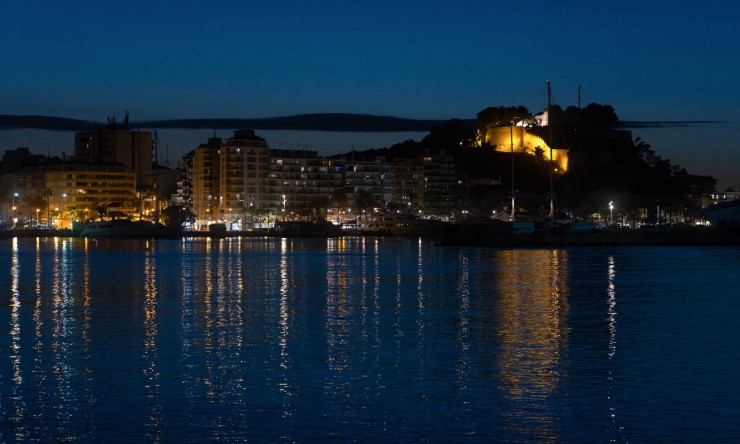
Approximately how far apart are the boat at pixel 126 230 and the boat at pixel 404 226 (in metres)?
28.7

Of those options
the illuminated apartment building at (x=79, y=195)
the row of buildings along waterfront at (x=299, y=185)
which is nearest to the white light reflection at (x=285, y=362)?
the row of buildings along waterfront at (x=299, y=185)

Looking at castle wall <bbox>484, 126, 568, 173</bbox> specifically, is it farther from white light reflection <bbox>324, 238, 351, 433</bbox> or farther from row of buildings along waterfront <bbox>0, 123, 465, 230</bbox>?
white light reflection <bbox>324, 238, 351, 433</bbox>

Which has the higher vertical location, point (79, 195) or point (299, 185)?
point (299, 185)

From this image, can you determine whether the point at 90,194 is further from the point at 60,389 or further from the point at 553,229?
the point at 60,389

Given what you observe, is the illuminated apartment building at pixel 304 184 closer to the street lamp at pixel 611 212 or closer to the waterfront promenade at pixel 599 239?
the street lamp at pixel 611 212

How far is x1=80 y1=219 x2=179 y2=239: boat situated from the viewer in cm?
13275

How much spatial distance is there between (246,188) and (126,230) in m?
28.6

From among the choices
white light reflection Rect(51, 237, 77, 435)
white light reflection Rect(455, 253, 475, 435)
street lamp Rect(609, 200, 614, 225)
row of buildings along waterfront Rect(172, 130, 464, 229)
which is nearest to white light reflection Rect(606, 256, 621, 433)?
white light reflection Rect(455, 253, 475, 435)

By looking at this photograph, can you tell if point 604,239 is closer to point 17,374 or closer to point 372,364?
point 372,364

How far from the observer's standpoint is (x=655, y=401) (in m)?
14.1

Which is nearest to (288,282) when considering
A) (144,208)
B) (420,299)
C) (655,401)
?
(420,299)

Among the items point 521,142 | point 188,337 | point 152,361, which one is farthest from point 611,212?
point 152,361

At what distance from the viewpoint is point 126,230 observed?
133 m

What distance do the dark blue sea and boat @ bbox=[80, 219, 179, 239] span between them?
328 ft
